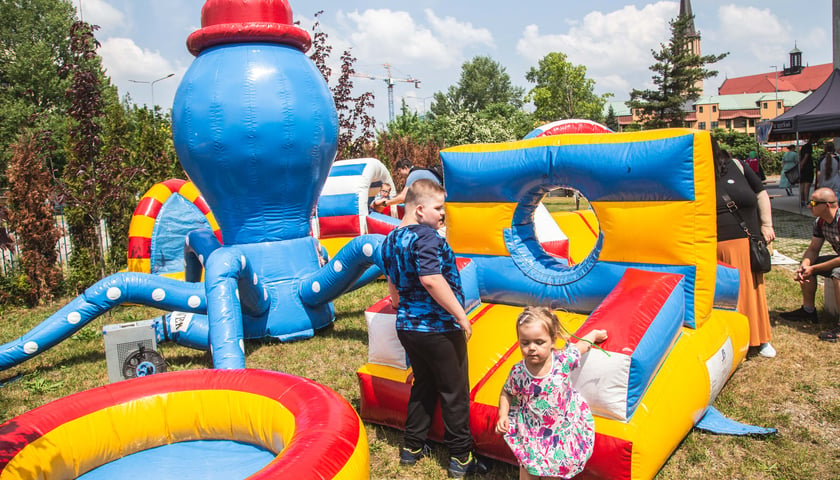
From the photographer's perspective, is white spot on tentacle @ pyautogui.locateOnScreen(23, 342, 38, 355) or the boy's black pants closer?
the boy's black pants

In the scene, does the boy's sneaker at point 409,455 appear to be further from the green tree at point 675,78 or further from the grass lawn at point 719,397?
the green tree at point 675,78

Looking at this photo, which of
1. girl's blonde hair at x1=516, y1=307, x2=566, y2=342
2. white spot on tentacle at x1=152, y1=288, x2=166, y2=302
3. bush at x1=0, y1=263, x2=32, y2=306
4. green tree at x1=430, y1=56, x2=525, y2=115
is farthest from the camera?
green tree at x1=430, y1=56, x2=525, y2=115

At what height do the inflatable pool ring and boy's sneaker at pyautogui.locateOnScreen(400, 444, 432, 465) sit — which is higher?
the inflatable pool ring

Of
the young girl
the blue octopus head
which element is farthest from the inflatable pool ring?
the blue octopus head

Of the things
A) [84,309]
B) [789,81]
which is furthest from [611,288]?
[789,81]

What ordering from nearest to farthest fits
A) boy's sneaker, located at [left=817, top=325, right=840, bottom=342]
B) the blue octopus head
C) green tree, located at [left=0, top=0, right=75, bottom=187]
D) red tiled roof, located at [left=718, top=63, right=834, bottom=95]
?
boy's sneaker, located at [left=817, top=325, right=840, bottom=342], the blue octopus head, green tree, located at [left=0, top=0, right=75, bottom=187], red tiled roof, located at [left=718, top=63, right=834, bottom=95]

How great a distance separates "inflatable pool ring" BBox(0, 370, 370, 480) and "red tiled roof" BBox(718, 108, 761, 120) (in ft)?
238

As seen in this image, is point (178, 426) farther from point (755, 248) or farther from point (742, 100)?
point (742, 100)

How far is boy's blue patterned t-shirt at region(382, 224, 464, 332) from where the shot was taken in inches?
112

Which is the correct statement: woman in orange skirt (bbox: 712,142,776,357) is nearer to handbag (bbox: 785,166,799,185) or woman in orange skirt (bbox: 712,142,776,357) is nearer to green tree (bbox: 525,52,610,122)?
handbag (bbox: 785,166,799,185)

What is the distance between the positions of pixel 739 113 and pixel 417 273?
73.1 m

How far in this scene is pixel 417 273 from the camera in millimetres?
2904

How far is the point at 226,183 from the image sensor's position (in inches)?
207

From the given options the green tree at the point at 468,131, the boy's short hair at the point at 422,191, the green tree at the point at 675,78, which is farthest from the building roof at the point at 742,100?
the boy's short hair at the point at 422,191
